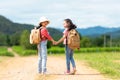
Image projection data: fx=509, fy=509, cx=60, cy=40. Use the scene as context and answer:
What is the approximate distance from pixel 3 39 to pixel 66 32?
124763 millimetres

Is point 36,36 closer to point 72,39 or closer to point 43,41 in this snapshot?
point 43,41

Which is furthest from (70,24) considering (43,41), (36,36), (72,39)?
(36,36)

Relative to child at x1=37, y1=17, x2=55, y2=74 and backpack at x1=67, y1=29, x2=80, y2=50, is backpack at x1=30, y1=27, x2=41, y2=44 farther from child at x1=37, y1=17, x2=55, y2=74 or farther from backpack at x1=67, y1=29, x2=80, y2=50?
backpack at x1=67, y1=29, x2=80, y2=50

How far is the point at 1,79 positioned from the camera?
14.5m

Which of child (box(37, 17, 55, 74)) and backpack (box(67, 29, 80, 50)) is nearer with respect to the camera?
child (box(37, 17, 55, 74))

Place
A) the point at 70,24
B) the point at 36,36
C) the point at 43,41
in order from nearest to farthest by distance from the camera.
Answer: the point at 36,36
the point at 43,41
the point at 70,24

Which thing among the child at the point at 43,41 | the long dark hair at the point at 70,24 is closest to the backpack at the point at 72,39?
the long dark hair at the point at 70,24

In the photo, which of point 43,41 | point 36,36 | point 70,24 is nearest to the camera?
point 36,36

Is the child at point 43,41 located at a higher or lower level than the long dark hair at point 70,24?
lower

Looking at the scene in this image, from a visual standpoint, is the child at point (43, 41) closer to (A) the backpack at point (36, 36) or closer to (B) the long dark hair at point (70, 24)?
(A) the backpack at point (36, 36)

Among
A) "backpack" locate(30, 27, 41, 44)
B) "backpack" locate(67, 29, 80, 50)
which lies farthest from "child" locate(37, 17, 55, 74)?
"backpack" locate(67, 29, 80, 50)

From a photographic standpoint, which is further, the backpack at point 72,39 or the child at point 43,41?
the backpack at point 72,39

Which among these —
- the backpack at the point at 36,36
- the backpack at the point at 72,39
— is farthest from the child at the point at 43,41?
the backpack at the point at 72,39

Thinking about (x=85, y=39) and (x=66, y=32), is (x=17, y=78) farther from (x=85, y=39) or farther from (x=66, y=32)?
(x=85, y=39)
